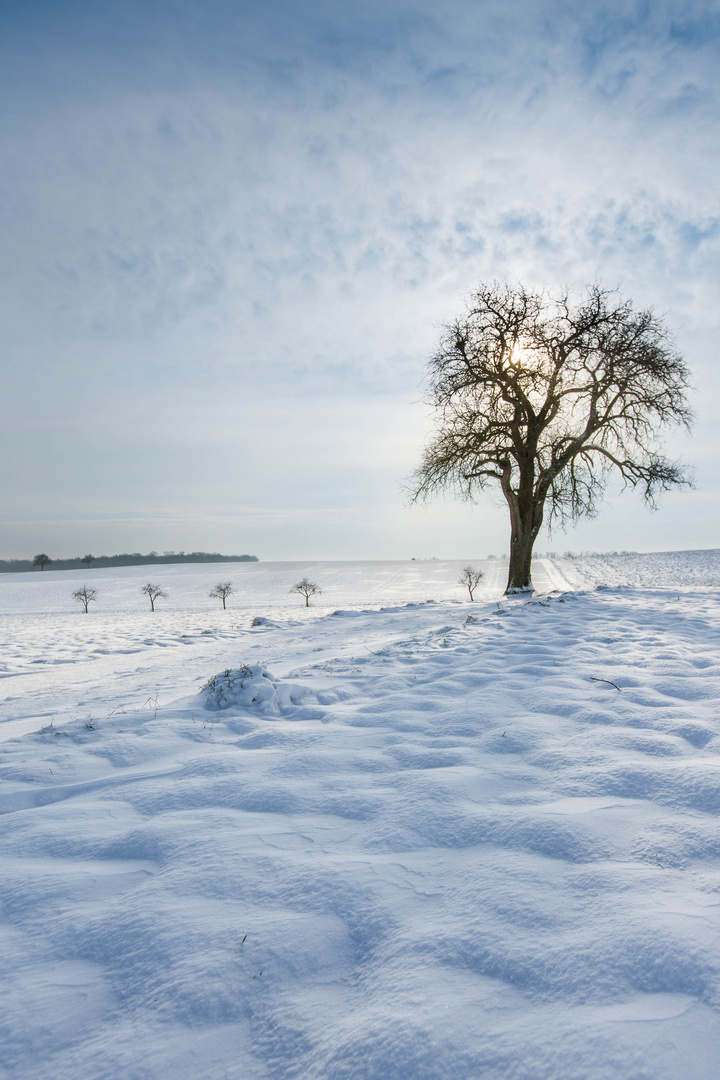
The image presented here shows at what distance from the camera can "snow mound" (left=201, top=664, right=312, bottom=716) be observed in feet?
13.6

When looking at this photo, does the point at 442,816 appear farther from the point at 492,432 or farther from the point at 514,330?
the point at 514,330

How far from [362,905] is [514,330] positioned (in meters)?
14.3

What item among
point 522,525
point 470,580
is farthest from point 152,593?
point 522,525

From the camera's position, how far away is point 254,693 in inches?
166

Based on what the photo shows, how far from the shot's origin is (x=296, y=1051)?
47.2 inches

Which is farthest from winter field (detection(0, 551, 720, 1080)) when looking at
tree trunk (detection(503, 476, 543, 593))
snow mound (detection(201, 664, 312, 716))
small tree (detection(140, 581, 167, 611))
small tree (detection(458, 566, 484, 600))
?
small tree (detection(140, 581, 167, 611))

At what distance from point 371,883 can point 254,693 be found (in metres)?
2.61

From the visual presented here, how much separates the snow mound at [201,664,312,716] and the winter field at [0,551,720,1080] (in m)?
0.02

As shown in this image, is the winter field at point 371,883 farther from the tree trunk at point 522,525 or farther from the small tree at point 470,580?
the small tree at point 470,580

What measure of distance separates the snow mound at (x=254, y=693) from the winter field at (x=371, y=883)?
21 mm

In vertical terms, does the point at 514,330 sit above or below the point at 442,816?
above

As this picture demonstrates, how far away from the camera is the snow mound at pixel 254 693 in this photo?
13.6 ft

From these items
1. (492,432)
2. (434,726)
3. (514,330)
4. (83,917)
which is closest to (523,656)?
(434,726)

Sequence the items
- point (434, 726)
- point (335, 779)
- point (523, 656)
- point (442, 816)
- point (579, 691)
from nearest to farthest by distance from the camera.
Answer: point (442, 816)
point (335, 779)
point (434, 726)
point (579, 691)
point (523, 656)
